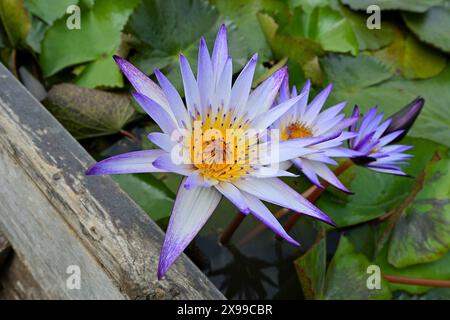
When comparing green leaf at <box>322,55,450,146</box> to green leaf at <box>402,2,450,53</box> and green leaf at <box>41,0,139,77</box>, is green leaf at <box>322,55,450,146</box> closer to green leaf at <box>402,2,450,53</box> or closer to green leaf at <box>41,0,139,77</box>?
green leaf at <box>402,2,450,53</box>

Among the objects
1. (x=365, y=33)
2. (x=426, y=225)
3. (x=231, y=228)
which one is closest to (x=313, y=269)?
(x=231, y=228)

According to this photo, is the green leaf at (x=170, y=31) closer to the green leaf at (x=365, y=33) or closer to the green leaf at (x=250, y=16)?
the green leaf at (x=250, y=16)

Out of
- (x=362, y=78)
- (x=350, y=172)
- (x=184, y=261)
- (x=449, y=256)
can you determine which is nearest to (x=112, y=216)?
(x=184, y=261)

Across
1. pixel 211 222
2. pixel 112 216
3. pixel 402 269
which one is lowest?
pixel 402 269

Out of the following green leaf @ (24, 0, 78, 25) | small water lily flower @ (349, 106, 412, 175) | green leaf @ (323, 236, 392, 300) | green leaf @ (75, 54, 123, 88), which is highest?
green leaf @ (24, 0, 78, 25)

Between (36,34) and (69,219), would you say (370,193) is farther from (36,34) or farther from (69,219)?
(36,34)

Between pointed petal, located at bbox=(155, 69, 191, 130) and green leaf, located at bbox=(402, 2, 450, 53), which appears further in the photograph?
green leaf, located at bbox=(402, 2, 450, 53)

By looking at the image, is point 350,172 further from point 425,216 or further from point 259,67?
point 259,67

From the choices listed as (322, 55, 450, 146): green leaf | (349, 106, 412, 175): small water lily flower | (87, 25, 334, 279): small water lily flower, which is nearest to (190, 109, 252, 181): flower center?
(87, 25, 334, 279): small water lily flower
